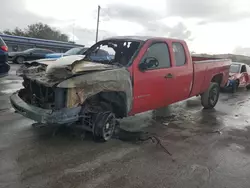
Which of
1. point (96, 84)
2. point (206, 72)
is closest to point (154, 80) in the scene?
point (96, 84)

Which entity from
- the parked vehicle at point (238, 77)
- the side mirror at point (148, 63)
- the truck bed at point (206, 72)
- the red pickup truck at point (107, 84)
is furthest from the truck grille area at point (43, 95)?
the parked vehicle at point (238, 77)

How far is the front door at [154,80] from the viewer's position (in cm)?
499

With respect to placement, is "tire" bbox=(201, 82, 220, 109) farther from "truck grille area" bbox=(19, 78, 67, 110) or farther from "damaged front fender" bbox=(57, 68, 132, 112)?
"truck grille area" bbox=(19, 78, 67, 110)

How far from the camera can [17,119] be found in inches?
227

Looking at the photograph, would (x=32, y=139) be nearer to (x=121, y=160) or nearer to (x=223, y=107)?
(x=121, y=160)

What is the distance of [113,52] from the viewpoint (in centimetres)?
623

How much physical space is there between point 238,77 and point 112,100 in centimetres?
875

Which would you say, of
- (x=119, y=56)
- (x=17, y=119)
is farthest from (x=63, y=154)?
(x=119, y=56)

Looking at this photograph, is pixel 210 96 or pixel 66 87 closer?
pixel 66 87

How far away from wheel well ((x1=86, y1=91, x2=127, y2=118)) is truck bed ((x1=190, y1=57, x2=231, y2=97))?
8.71 ft

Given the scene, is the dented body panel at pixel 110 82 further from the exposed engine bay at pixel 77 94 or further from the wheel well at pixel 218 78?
the wheel well at pixel 218 78

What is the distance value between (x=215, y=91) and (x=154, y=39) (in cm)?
360

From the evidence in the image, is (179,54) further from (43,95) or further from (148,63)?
(43,95)

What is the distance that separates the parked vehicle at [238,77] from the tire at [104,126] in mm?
8209
